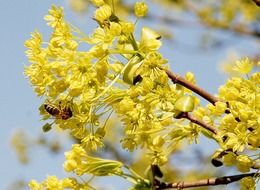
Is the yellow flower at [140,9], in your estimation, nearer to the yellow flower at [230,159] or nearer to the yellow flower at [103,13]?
the yellow flower at [103,13]

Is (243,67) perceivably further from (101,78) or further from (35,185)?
(35,185)

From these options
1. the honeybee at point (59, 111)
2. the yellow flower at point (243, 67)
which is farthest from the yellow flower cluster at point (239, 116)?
the honeybee at point (59, 111)

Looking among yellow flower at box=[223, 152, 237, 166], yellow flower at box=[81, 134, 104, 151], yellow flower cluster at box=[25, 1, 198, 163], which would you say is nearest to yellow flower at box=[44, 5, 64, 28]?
yellow flower cluster at box=[25, 1, 198, 163]

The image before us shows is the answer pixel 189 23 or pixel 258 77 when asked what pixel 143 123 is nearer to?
pixel 258 77

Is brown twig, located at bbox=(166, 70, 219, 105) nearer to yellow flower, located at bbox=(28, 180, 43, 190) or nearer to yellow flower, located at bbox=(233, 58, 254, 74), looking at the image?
yellow flower, located at bbox=(233, 58, 254, 74)

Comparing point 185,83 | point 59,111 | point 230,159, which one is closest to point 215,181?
point 230,159
